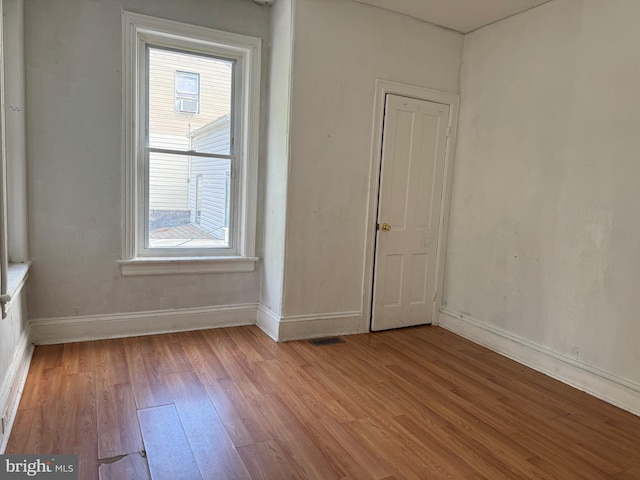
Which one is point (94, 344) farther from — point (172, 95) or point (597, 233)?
point (597, 233)

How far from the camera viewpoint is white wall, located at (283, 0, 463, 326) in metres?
3.41

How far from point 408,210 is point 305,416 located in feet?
7.16

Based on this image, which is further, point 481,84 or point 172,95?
point 481,84

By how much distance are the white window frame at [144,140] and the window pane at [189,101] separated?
0.07 m

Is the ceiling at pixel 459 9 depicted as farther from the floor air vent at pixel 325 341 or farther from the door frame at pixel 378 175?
the floor air vent at pixel 325 341

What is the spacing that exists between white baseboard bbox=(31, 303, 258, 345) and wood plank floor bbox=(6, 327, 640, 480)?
9cm

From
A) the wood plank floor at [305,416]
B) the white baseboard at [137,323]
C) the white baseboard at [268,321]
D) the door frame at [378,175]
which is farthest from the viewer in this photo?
the door frame at [378,175]

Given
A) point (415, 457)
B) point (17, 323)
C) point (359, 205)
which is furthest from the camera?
point (359, 205)

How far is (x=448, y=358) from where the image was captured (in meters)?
3.38

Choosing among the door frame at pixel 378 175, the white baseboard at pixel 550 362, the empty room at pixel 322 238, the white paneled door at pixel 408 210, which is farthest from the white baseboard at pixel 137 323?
the white baseboard at pixel 550 362

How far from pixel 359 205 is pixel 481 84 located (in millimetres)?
1543

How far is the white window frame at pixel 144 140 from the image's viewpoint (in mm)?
3273

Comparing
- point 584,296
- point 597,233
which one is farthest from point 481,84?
point 584,296

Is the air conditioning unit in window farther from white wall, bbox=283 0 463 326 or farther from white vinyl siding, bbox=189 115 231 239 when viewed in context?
white wall, bbox=283 0 463 326
